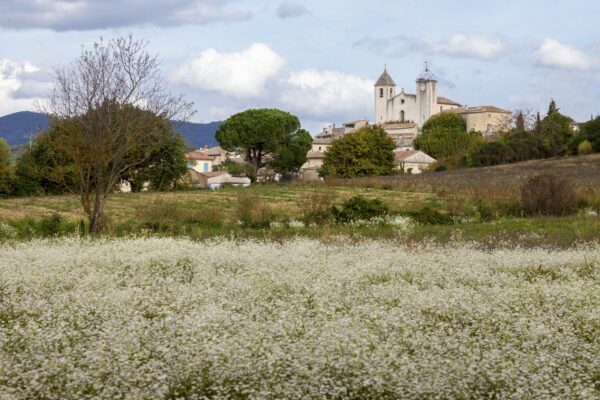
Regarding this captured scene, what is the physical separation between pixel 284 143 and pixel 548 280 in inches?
3219

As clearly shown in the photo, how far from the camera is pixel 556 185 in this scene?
2612 centimetres

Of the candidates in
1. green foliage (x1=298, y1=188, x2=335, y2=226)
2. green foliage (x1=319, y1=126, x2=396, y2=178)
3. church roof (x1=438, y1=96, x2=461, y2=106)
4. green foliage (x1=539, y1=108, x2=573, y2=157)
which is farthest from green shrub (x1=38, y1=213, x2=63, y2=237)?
church roof (x1=438, y1=96, x2=461, y2=106)

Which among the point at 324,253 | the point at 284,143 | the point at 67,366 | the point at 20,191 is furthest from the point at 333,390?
the point at 284,143

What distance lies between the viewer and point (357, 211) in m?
24.6

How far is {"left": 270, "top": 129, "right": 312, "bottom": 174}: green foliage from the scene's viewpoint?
91.4m

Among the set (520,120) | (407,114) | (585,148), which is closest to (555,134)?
(585,148)

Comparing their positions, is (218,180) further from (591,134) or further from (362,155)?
(591,134)

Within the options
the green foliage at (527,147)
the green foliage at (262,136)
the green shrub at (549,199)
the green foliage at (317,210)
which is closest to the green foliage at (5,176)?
the green foliage at (317,210)

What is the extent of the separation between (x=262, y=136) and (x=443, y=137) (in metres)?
43.1

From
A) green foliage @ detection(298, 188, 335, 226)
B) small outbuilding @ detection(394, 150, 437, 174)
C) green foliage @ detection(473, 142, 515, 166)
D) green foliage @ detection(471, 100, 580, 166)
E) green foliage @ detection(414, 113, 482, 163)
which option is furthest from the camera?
green foliage @ detection(414, 113, 482, 163)

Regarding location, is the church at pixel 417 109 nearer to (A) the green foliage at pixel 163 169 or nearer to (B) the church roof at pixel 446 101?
(B) the church roof at pixel 446 101

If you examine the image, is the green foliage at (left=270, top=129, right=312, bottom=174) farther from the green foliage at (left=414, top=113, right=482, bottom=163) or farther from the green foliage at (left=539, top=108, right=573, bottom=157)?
the green foliage at (left=539, top=108, right=573, bottom=157)

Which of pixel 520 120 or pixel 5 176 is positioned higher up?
pixel 520 120

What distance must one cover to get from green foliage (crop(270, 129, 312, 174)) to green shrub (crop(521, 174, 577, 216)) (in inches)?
2581
